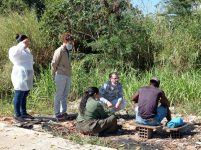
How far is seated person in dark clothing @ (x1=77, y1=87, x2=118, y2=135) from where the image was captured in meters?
9.12

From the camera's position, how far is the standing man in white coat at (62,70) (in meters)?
10.2

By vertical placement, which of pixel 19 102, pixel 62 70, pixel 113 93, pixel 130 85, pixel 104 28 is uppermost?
pixel 104 28

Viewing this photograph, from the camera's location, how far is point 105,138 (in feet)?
29.8

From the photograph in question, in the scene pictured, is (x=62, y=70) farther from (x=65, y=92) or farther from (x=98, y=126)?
(x=98, y=126)

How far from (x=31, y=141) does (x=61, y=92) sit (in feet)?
6.70

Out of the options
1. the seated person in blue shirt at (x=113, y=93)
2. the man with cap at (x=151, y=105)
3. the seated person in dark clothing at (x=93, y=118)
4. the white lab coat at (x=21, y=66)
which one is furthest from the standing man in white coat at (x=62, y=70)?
the man with cap at (x=151, y=105)

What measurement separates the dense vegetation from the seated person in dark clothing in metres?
2.67

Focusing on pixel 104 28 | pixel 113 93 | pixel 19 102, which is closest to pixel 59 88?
pixel 19 102

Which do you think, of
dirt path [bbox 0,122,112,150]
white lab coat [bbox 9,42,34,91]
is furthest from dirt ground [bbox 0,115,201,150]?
white lab coat [bbox 9,42,34,91]

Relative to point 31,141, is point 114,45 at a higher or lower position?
higher

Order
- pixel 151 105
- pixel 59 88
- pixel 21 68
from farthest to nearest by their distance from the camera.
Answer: pixel 59 88 → pixel 21 68 → pixel 151 105

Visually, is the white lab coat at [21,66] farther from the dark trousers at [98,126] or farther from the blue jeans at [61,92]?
the dark trousers at [98,126]

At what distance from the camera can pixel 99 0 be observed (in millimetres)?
15125

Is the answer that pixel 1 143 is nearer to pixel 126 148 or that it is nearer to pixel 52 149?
pixel 52 149
